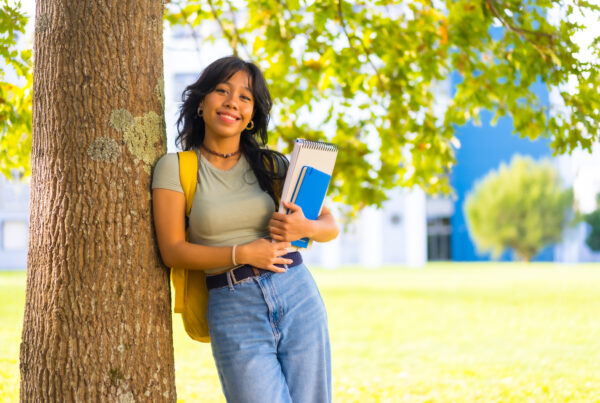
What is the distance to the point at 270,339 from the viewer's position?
2721 mm

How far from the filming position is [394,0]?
20.4 ft

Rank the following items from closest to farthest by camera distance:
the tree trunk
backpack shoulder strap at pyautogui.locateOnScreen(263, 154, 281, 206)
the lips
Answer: the tree trunk
the lips
backpack shoulder strap at pyautogui.locateOnScreen(263, 154, 281, 206)

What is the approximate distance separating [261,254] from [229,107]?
0.66m

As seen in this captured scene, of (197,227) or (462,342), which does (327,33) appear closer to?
(197,227)

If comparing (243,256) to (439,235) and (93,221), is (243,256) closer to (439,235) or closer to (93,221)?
(93,221)

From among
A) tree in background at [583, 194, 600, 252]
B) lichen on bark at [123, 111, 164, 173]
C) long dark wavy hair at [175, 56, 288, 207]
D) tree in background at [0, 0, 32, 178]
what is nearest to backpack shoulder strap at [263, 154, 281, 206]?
long dark wavy hair at [175, 56, 288, 207]

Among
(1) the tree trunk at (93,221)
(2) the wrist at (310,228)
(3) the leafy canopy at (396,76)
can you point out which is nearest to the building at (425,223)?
(3) the leafy canopy at (396,76)

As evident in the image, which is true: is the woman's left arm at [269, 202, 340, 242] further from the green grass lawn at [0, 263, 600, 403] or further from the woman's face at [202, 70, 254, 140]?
the green grass lawn at [0, 263, 600, 403]

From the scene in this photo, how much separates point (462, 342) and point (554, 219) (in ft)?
126

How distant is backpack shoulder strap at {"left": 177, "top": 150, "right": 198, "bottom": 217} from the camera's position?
9.03ft

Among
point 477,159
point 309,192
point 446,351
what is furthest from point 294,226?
point 477,159

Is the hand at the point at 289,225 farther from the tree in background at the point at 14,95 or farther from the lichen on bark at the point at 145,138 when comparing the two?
the tree in background at the point at 14,95

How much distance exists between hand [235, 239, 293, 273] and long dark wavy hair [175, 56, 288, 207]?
0.91 ft

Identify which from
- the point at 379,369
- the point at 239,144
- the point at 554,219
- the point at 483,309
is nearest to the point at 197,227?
the point at 239,144
